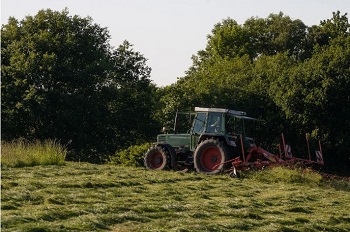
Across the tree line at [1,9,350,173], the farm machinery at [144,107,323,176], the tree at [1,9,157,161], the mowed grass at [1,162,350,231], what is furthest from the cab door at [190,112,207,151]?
the tree at [1,9,157,161]

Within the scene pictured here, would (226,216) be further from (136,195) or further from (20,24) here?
(20,24)

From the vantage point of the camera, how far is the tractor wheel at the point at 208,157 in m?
20.1

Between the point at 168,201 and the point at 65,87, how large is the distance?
2049 cm

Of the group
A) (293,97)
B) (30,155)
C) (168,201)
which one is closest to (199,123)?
(30,155)

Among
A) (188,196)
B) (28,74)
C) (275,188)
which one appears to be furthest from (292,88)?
(188,196)

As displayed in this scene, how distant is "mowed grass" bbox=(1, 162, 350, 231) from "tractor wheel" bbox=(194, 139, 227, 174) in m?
1.38

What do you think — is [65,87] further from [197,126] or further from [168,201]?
[168,201]

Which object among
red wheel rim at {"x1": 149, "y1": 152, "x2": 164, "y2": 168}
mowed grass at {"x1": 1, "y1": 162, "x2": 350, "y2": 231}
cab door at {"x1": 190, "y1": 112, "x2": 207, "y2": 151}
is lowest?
mowed grass at {"x1": 1, "y1": 162, "x2": 350, "y2": 231}

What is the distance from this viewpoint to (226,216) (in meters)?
11.7

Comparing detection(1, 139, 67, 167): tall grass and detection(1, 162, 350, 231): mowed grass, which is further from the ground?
detection(1, 139, 67, 167): tall grass

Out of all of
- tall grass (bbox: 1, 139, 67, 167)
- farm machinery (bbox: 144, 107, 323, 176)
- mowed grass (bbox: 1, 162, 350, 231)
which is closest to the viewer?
mowed grass (bbox: 1, 162, 350, 231)

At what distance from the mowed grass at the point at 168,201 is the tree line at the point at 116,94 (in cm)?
1119

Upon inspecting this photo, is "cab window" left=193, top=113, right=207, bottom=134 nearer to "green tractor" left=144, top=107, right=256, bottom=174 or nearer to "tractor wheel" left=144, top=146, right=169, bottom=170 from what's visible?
"green tractor" left=144, top=107, right=256, bottom=174

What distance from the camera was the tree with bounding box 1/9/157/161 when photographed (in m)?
31.3
